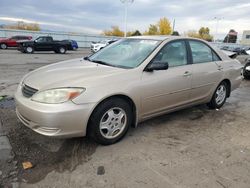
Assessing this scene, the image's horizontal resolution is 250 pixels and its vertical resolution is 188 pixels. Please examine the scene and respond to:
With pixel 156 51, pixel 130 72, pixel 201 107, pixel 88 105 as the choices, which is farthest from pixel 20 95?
pixel 201 107

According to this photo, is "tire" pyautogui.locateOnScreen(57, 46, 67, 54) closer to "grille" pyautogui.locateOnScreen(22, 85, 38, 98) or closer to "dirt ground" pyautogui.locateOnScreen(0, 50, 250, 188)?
"dirt ground" pyautogui.locateOnScreen(0, 50, 250, 188)

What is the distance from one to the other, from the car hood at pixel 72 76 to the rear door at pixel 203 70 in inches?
63.5

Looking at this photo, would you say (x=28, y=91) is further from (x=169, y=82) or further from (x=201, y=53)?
(x=201, y=53)

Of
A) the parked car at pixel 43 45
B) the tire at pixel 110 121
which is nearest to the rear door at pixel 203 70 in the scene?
the tire at pixel 110 121

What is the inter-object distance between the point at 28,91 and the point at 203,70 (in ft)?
10.1

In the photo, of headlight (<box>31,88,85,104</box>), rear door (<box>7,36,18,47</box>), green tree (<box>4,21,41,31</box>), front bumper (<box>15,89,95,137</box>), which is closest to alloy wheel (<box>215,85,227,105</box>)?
front bumper (<box>15,89,95,137</box>)

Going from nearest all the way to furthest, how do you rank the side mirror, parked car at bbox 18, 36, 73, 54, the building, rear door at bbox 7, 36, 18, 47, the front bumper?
the front bumper → the side mirror → parked car at bbox 18, 36, 73, 54 → rear door at bbox 7, 36, 18, 47 → the building

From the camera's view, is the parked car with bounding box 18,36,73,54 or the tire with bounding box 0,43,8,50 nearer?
the parked car with bounding box 18,36,73,54

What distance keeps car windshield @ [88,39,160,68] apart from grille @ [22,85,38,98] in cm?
123

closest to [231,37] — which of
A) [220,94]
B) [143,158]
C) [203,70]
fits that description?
[220,94]

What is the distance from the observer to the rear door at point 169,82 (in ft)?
11.9

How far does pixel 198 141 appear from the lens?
367cm

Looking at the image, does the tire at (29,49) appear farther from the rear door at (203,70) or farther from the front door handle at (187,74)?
the front door handle at (187,74)

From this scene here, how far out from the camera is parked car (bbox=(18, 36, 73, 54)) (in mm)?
20594
